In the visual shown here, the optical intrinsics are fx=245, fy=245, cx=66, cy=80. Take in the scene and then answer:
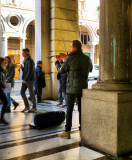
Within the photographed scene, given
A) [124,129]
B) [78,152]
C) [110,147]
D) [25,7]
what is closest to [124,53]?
[124,129]

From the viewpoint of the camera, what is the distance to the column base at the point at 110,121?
359 centimetres

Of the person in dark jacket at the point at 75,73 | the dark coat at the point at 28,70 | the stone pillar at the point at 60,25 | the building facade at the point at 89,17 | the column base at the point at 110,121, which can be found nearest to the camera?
the column base at the point at 110,121

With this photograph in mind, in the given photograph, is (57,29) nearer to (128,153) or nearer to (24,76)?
(24,76)

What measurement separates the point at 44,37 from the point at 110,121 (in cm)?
750

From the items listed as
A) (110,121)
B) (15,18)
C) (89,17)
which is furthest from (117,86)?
(89,17)

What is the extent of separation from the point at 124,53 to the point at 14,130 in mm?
2831

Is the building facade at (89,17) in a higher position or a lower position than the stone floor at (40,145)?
higher

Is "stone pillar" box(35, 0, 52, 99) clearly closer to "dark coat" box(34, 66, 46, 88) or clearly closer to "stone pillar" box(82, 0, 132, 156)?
"dark coat" box(34, 66, 46, 88)

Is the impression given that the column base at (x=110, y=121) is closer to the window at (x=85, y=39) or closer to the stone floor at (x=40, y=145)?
the stone floor at (x=40, y=145)

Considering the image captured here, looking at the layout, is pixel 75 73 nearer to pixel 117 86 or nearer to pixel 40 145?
pixel 117 86

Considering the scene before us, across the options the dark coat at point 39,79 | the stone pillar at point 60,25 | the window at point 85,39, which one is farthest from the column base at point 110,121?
the window at point 85,39

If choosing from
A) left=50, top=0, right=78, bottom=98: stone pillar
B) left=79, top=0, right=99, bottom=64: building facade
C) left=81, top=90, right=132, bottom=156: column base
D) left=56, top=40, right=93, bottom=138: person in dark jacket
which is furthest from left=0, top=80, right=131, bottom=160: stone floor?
left=79, top=0, right=99, bottom=64: building facade

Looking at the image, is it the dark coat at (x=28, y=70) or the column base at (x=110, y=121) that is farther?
the dark coat at (x=28, y=70)

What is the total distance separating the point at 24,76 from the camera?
7.44 metres
